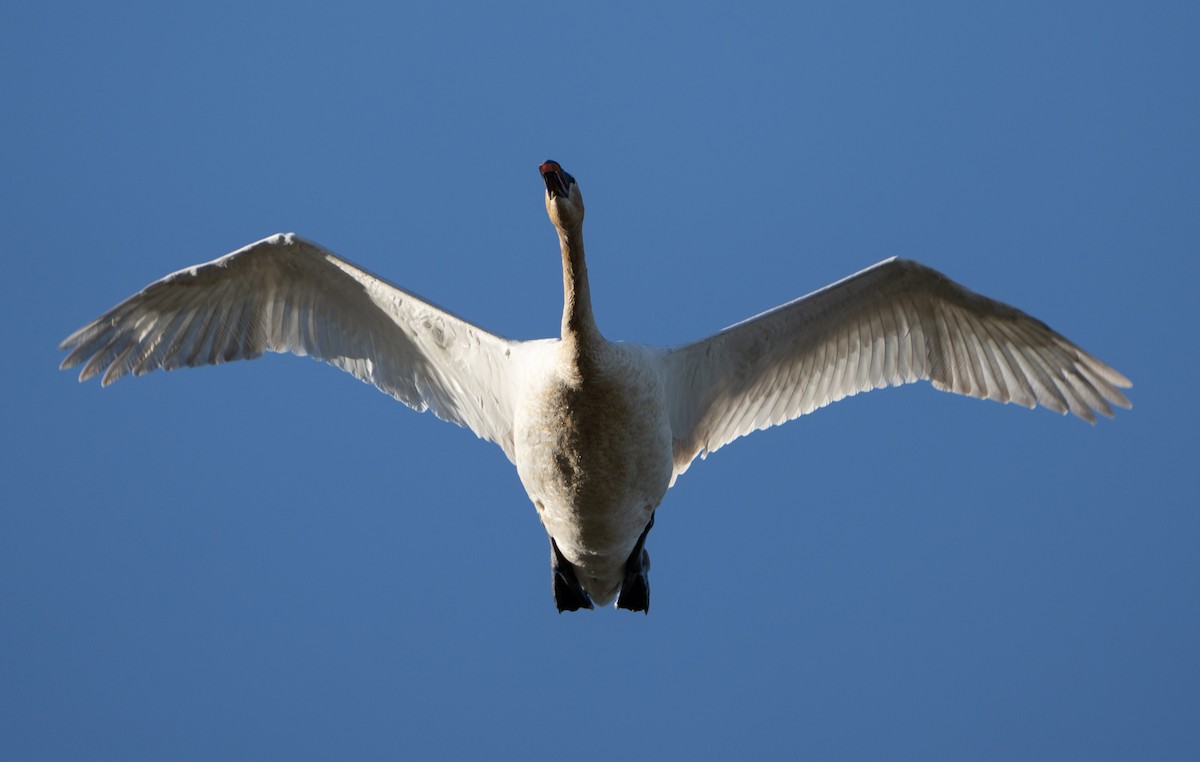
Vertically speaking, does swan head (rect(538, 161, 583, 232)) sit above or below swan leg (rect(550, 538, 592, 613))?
above

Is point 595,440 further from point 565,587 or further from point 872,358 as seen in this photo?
point 872,358

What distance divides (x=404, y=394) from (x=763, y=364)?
11.1 feet

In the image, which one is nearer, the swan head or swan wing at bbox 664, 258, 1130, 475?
the swan head

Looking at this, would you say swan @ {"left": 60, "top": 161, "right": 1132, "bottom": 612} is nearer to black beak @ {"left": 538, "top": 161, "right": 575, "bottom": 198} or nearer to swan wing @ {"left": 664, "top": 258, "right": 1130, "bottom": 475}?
swan wing @ {"left": 664, "top": 258, "right": 1130, "bottom": 475}

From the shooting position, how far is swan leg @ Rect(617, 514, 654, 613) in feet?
45.4

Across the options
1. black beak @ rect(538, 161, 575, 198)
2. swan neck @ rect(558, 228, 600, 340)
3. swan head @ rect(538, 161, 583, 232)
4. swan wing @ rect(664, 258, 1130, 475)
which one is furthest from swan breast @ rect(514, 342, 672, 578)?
black beak @ rect(538, 161, 575, 198)

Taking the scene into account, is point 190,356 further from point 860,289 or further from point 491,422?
point 860,289

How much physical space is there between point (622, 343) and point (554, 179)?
1.53 m

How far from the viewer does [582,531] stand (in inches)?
506

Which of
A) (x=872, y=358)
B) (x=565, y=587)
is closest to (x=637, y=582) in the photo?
(x=565, y=587)

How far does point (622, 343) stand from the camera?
1234cm

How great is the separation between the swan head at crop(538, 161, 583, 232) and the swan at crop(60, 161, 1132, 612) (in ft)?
3.88

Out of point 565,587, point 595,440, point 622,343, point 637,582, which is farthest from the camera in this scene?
point 565,587

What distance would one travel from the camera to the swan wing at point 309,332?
13320 mm
